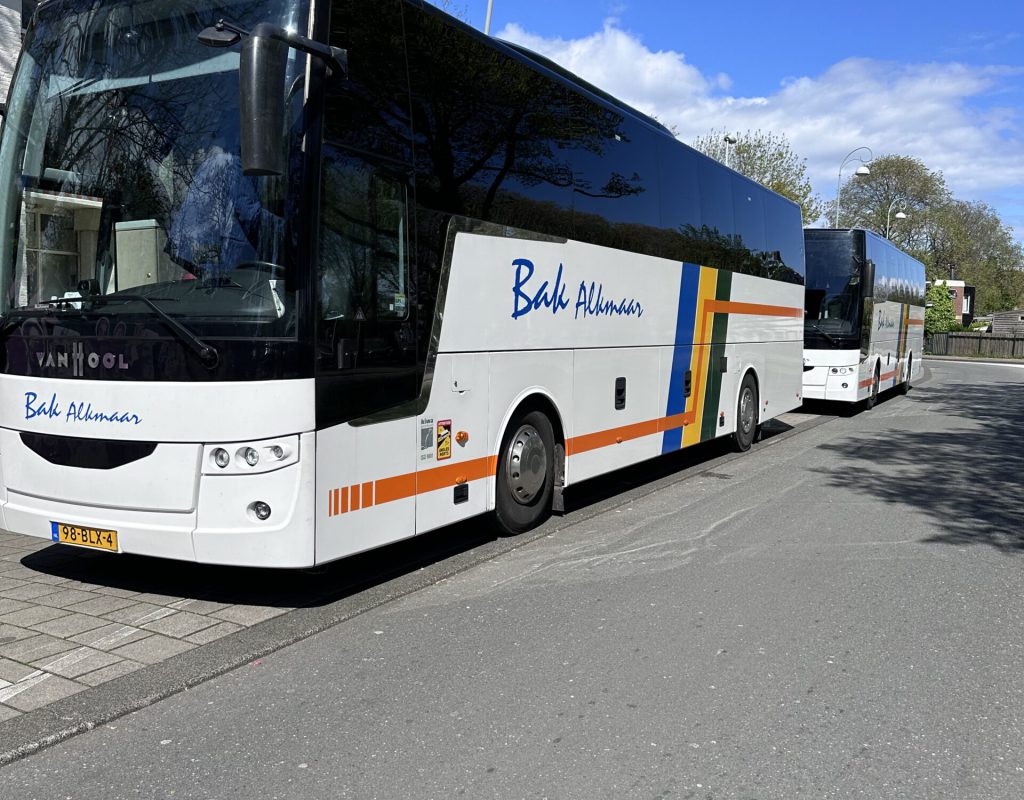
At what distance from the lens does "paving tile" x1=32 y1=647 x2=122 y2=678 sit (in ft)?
14.4

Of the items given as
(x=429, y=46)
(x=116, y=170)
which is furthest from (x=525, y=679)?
(x=429, y=46)

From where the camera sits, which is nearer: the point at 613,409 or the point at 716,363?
the point at 613,409

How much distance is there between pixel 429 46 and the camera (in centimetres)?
582

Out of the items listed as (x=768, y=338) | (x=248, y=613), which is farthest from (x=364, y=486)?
(x=768, y=338)

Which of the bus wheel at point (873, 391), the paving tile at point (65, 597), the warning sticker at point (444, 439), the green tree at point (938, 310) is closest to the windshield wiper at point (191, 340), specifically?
the warning sticker at point (444, 439)

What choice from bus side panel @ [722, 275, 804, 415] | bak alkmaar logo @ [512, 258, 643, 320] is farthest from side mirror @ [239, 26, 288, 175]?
bus side panel @ [722, 275, 804, 415]

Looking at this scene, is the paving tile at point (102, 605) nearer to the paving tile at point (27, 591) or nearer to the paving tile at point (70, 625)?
the paving tile at point (70, 625)

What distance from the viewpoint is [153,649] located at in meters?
4.70

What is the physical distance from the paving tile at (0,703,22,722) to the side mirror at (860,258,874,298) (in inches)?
641

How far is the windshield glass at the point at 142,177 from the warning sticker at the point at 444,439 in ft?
5.04

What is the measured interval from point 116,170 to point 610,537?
4.53 metres

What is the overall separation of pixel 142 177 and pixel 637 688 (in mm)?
3840

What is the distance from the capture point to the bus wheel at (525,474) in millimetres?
6938

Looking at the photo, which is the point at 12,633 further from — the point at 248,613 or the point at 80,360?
the point at 80,360
